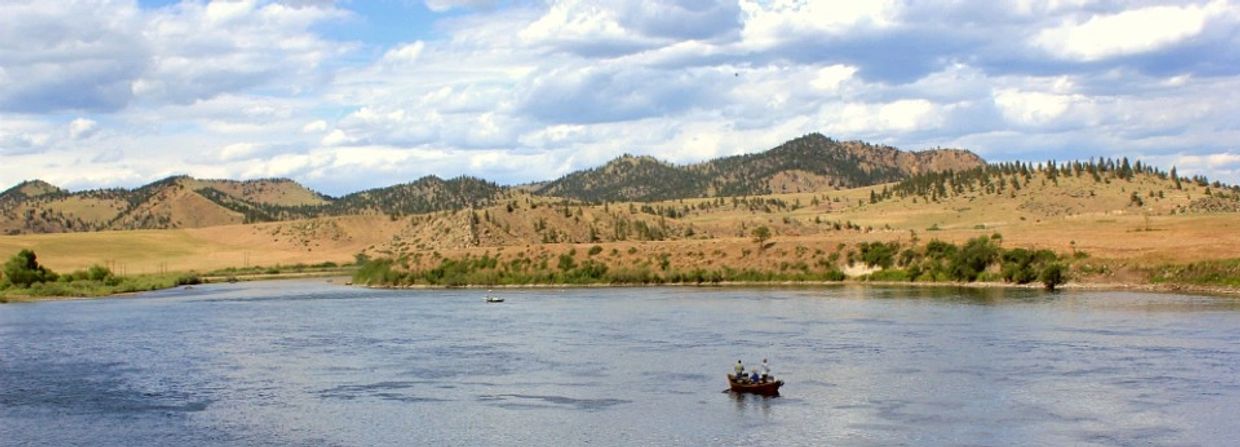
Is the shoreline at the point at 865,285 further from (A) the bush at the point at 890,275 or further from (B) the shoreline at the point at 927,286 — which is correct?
(A) the bush at the point at 890,275

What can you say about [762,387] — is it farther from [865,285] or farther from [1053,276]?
[865,285]

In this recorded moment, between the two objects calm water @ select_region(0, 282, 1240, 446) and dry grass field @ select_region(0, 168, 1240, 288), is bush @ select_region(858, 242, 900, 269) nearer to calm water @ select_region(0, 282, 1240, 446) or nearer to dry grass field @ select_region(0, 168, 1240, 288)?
dry grass field @ select_region(0, 168, 1240, 288)

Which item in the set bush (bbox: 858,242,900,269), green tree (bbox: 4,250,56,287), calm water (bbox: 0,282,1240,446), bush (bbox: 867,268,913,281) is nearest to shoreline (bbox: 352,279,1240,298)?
bush (bbox: 867,268,913,281)

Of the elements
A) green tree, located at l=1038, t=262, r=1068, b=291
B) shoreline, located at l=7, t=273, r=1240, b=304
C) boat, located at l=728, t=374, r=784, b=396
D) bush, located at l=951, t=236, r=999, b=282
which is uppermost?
bush, located at l=951, t=236, r=999, b=282

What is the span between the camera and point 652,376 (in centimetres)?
5631

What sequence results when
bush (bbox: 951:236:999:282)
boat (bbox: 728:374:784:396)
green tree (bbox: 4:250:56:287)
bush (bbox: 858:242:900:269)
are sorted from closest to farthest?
1. boat (bbox: 728:374:784:396)
2. bush (bbox: 951:236:999:282)
3. bush (bbox: 858:242:900:269)
4. green tree (bbox: 4:250:56:287)

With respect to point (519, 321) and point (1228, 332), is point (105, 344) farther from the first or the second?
point (1228, 332)

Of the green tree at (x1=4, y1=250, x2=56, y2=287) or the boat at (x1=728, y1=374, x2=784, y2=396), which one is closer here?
the boat at (x1=728, y1=374, x2=784, y2=396)

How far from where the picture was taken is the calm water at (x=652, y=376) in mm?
44094

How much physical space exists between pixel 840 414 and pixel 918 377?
29.0 feet

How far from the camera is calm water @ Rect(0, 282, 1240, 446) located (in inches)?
1736

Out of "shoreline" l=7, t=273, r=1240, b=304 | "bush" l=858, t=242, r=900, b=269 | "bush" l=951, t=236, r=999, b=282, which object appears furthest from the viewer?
"bush" l=858, t=242, r=900, b=269

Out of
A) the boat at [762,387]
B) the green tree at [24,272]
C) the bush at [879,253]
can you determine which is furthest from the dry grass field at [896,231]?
the boat at [762,387]

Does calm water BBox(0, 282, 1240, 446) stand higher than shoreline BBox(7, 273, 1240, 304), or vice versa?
shoreline BBox(7, 273, 1240, 304)
